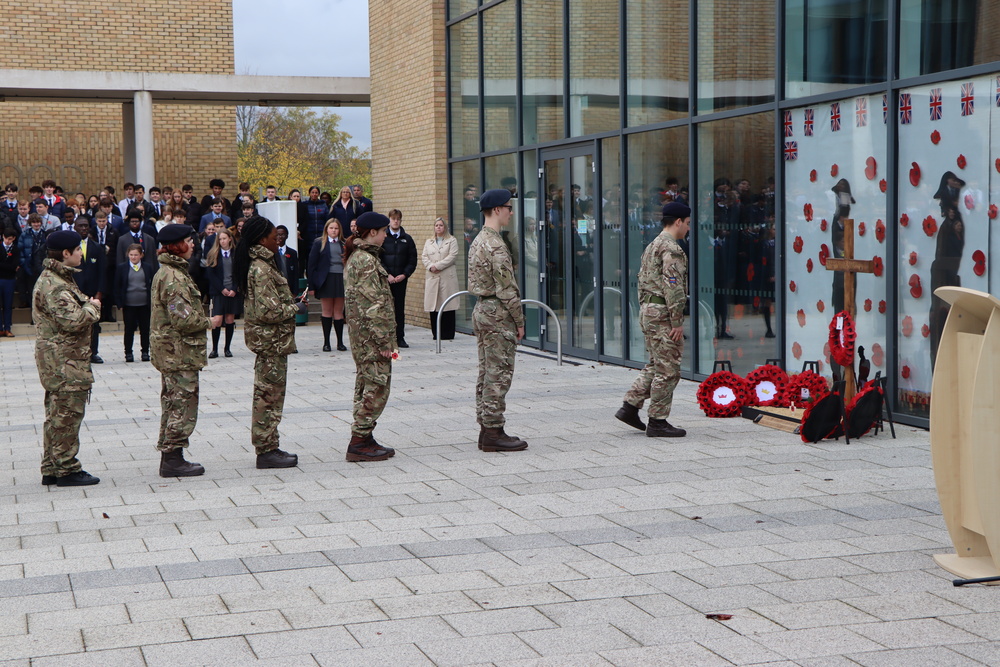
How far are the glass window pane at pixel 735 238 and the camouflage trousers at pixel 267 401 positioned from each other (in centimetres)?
499

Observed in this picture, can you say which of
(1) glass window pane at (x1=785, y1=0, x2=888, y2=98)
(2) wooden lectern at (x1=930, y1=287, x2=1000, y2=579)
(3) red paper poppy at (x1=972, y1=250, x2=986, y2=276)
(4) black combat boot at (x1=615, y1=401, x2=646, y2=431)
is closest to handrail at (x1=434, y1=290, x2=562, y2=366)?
(1) glass window pane at (x1=785, y1=0, x2=888, y2=98)

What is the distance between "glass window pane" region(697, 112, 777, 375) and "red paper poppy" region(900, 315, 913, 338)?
1737 mm

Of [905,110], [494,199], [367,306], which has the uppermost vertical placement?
[905,110]

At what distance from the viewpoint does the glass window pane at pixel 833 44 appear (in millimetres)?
9656

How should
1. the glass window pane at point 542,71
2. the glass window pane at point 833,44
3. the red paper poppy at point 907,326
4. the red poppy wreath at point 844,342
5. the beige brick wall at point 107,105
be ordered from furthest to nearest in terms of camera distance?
the beige brick wall at point 107,105 < the glass window pane at point 542,71 < the glass window pane at point 833,44 < the red paper poppy at point 907,326 < the red poppy wreath at point 844,342

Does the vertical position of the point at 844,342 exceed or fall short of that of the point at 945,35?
it falls short

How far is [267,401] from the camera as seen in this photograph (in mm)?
8070

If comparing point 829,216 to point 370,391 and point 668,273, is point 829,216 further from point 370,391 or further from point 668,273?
point 370,391

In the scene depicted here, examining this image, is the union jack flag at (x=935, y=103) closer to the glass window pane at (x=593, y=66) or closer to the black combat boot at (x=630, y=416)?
the black combat boot at (x=630, y=416)

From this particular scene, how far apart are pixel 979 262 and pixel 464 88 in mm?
10709

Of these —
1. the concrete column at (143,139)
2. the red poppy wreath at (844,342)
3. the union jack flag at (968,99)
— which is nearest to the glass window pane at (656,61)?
the union jack flag at (968,99)

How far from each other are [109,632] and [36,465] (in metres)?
4.10

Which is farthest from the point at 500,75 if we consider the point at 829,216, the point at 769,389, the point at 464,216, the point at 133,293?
the point at 769,389

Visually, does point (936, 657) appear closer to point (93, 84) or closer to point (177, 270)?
point (177, 270)
